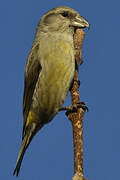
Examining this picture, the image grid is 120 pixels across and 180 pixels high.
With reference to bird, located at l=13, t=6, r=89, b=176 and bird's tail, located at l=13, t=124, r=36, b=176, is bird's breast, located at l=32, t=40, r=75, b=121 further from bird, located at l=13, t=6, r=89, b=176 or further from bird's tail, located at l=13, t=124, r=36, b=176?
bird's tail, located at l=13, t=124, r=36, b=176

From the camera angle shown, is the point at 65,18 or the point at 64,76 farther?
the point at 65,18

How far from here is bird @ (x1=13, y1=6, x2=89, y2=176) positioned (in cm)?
513

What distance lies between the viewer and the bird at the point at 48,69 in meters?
5.13

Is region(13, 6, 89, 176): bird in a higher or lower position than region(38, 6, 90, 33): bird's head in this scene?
lower

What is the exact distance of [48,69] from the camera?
521 cm

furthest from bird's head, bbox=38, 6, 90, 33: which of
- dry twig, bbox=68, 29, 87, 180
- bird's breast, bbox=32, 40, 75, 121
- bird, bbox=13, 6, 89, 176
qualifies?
bird's breast, bbox=32, 40, 75, 121

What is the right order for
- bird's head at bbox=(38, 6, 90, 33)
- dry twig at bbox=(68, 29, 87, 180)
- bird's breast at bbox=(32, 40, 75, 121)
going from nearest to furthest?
dry twig at bbox=(68, 29, 87, 180)
bird's breast at bbox=(32, 40, 75, 121)
bird's head at bbox=(38, 6, 90, 33)

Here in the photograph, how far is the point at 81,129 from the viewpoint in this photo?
3738 millimetres

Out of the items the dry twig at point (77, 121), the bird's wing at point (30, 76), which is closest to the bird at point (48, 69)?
the bird's wing at point (30, 76)

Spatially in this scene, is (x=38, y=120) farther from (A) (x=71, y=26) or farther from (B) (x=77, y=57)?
(A) (x=71, y=26)

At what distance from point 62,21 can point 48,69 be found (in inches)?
36.1

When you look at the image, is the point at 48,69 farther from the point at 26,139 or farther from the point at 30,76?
the point at 26,139

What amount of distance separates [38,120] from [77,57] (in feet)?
4.09

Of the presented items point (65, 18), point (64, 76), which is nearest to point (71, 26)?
point (65, 18)
